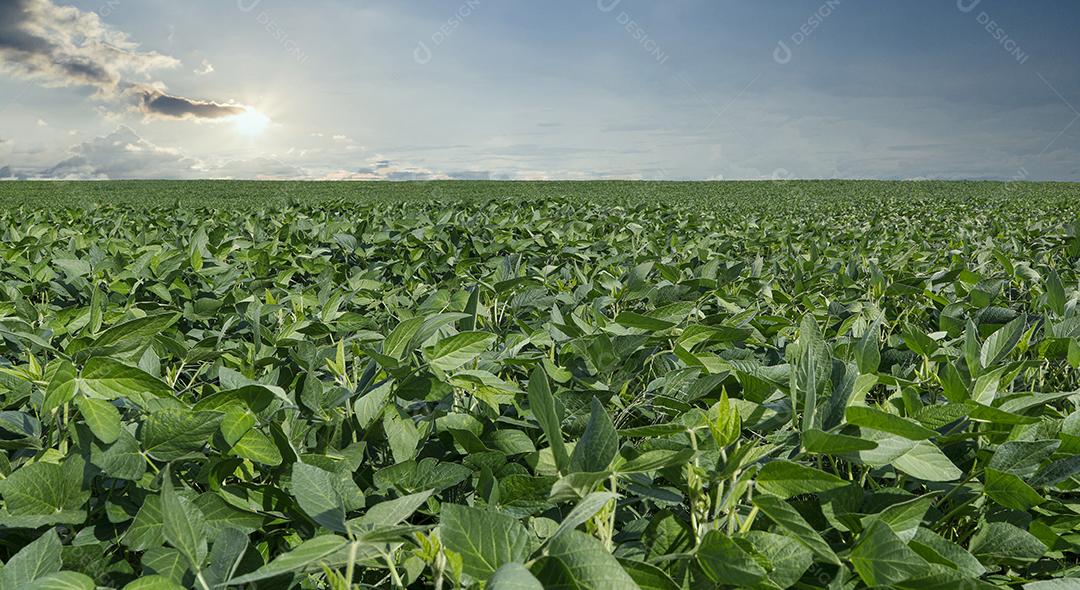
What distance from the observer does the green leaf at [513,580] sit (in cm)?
63

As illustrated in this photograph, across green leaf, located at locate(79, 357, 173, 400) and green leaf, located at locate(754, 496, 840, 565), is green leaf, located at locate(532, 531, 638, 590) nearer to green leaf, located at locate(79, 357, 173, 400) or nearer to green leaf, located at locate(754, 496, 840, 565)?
green leaf, located at locate(754, 496, 840, 565)

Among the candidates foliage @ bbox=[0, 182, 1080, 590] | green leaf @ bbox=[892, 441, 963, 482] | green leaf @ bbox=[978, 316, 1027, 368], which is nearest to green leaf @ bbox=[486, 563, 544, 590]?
foliage @ bbox=[0, 182, 1080, 590]

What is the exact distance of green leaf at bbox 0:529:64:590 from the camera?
3.06 feet

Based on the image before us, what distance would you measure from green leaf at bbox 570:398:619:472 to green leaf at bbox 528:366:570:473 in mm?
24

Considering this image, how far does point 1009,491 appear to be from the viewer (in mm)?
1054

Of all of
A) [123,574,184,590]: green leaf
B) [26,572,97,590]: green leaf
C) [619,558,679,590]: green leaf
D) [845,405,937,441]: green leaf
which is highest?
[845,405,937,441]: green leaf

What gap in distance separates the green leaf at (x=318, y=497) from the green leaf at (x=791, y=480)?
0.56 meters

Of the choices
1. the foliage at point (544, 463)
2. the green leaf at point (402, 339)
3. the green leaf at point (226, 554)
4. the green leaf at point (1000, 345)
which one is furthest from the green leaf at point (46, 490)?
the green leaf at point (1000, 345)

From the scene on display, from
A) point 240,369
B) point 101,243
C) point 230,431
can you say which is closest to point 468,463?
point 230,431

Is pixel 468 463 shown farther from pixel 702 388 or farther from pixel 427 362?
pixel 702 388

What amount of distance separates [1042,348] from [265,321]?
2.36 metres

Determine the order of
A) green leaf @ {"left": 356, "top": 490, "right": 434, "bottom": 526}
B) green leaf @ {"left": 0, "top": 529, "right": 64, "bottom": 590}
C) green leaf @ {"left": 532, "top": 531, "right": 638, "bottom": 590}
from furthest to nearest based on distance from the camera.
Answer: green leaf @ {"left": 0, "top": 529, "right": 64, "bottom": 590} < green leaf @ {"left": 356, "top": 490, "right": 434, "bottom": 526} < green leaf @ {"left": 532, "top": 531, "right": 638, "bottom": 590}

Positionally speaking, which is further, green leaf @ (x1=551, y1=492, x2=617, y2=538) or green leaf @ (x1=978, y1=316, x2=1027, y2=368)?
green leaf @ (x1=978, y1=316, x2=1027, y2=368)

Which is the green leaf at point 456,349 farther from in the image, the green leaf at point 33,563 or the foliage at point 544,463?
the green leaf at point 33,563
